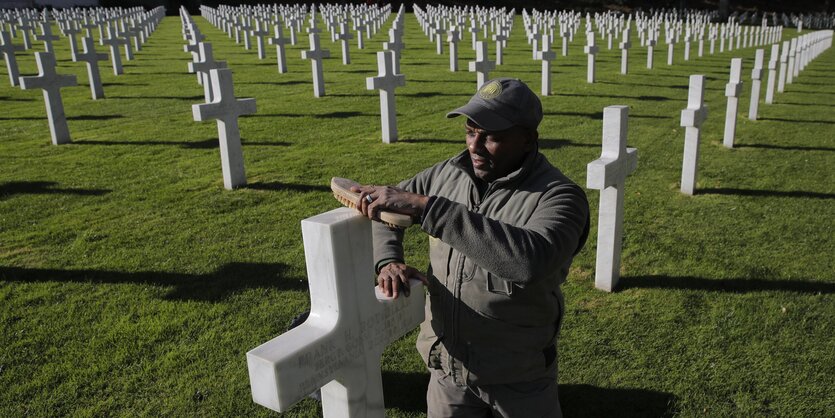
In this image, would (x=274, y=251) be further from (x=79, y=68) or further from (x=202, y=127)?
(x=79, y=68)

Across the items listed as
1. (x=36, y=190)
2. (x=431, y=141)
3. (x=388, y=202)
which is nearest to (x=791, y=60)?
(x=431, y=141)

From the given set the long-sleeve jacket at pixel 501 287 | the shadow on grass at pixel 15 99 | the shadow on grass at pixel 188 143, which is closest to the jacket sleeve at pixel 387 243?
the long-sleeve jacket at pixel 501 287

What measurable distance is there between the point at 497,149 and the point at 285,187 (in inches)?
203

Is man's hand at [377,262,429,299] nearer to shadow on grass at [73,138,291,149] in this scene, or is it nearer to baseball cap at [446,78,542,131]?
baseball cap at [446,78,542,131]

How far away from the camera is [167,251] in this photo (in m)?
5.14

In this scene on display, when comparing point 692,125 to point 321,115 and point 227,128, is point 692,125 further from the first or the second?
point 321,115

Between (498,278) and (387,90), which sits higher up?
(498,278)

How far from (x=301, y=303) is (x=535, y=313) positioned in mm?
2472

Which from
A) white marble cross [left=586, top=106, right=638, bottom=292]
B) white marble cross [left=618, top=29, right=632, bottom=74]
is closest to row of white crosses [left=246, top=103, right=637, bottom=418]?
white marble cross [left=586, top=106, right=638, bottom=292]

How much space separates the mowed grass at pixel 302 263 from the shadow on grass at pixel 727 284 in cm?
2

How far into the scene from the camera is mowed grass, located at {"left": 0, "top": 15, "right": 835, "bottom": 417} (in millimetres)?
3350

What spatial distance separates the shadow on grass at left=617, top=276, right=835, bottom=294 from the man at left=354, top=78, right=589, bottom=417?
2.64 meters

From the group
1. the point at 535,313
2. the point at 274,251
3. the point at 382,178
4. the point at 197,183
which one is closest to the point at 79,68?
the point at 197,183

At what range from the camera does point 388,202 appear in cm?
160
